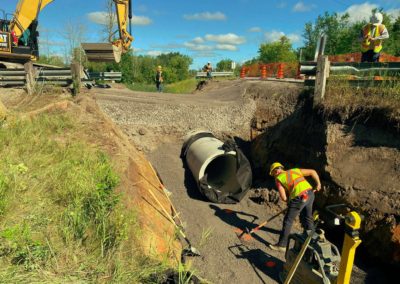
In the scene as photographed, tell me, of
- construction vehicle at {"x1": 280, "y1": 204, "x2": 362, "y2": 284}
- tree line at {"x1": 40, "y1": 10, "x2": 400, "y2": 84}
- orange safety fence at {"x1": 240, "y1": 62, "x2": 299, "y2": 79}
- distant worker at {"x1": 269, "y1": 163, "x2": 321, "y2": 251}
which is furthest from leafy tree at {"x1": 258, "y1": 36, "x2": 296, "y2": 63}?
construction vehicle at {"x1": 280, "y1": 204, "x2": 362, "y2": 284}

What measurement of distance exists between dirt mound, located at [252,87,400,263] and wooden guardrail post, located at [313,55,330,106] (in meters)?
0.42

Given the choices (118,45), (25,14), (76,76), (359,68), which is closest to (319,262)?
(359,68)

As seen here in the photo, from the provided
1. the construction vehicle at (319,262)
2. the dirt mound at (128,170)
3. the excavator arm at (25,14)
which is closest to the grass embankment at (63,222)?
the dirt mound at (128,170)

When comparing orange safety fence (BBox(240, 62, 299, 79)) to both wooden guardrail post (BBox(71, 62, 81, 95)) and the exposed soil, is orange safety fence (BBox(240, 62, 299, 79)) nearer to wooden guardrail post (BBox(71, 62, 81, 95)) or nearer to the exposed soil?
the exposed soil

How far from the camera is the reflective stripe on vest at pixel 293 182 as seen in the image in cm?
634

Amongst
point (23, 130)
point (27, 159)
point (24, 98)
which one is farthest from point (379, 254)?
point (24, 98)

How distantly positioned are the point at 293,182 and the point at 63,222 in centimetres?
419

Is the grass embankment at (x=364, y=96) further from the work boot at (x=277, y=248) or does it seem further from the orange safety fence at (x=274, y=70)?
the orange safety fence at (x=274, y=70)

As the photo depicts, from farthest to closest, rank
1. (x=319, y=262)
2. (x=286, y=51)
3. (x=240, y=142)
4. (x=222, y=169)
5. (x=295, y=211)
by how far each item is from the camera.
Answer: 1. (x=286, y=51)
2. (x=240, y=142)
3. (x=222, y=169)
4. (x=295, y=211)
5. (x=319, y=262)

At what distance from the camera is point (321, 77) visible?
27.8 ft

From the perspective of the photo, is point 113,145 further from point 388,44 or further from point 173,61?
point 173,61

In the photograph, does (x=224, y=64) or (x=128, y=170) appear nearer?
(x=128, y=170)

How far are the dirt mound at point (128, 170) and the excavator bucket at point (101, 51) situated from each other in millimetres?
2983

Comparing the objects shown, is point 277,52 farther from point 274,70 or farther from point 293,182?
point 293,182
